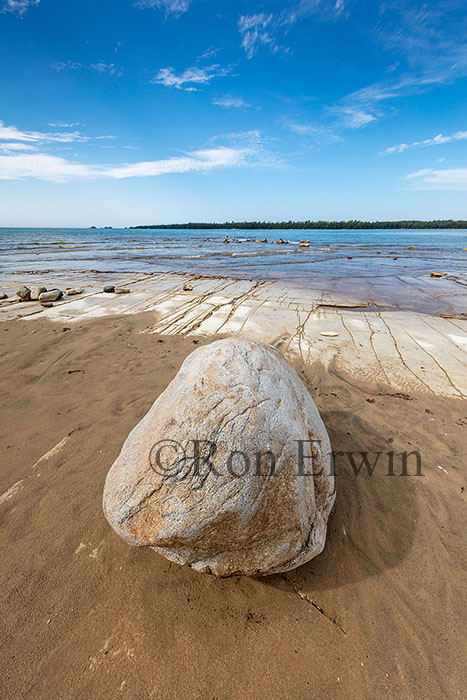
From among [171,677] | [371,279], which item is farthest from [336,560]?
[371,279]

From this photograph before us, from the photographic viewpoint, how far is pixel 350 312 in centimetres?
892

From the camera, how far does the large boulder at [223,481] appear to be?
195cm

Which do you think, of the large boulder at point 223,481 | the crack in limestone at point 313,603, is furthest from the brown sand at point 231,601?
the large boulder at point 223,481

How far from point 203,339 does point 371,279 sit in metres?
12.2

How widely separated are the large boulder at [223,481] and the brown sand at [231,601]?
1.00 ft

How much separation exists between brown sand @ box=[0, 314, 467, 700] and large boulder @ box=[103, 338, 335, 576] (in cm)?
30

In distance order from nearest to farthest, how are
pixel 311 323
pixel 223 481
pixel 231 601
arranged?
pixel 223 481, pixel 231 601, pixel 311 323

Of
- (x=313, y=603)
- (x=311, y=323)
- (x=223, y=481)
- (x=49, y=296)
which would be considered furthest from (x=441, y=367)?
(x=49, y=296)

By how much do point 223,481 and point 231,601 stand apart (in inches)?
38.5

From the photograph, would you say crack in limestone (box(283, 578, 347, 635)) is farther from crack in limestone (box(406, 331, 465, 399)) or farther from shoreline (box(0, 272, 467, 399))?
crack in limestone (box(406, 331, 465, 399))

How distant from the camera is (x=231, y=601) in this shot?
212 centimetres

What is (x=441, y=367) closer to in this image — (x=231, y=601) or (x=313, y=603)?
(x=313, y=603)

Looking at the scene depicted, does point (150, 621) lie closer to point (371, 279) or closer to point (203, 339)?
point (203, 339)

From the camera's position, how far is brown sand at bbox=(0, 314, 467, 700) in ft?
5.82
